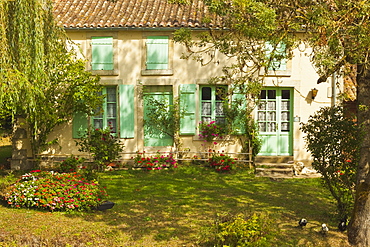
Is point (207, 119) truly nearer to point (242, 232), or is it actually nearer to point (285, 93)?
point (285, 93)

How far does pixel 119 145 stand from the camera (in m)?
12.3

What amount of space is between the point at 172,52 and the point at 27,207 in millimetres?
6763

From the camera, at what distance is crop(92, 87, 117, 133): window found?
13.0 m

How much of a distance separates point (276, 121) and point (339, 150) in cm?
612

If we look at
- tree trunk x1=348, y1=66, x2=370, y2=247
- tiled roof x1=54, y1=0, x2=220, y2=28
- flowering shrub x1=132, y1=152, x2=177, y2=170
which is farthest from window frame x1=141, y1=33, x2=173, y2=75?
tree trunk x1=348, y1=66, x2=370, y2=247

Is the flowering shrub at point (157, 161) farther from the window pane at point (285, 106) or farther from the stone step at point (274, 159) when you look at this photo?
the window pane at point (285, 106)

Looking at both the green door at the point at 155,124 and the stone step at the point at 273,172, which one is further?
the green door at the point at 155,124

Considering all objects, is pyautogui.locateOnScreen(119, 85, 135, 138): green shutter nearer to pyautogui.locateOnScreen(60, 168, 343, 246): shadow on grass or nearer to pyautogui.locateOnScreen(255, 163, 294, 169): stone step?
pyautogui.locateOnScreen(60, 168, 343, 246): shadow on grass

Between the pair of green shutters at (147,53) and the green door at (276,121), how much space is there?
10.8 feet

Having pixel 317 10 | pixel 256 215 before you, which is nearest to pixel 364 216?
pixel 256 215

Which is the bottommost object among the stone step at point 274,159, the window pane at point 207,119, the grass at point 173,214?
the grass at point 173,214


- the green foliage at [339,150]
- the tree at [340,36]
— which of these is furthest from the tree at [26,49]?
the green foliage at [339,150]

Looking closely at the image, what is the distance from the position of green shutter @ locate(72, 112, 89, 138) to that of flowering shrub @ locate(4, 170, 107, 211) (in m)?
4.80

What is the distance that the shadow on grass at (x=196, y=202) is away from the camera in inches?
267
